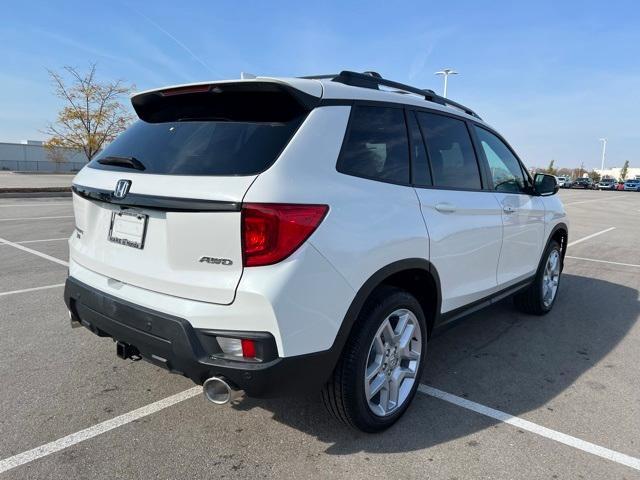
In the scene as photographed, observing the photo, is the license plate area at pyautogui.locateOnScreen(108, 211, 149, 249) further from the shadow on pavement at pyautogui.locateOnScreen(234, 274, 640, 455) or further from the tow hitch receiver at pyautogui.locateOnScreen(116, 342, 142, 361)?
the shadow on pavement at pyautogui.locateOnScreen(234, 274, 640, 455)

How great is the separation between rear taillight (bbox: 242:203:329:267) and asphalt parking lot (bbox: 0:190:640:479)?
1.14 meters

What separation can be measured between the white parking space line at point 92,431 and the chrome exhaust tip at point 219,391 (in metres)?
0.88

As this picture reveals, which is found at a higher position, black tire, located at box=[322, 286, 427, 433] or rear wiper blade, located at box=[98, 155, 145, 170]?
rear wiper blade, located at box=[98, 155, 145, 170]

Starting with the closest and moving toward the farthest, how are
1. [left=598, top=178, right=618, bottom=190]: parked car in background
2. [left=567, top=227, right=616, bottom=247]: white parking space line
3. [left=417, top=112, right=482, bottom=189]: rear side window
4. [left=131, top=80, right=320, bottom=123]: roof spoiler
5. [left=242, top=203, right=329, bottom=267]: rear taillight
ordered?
[left=242, top=203, right=329, bottom=267]: rear taillight, [left=131, top=80, right=320, bottom=123]: roof spoiler, [left=417, top=112, right=482, bottom=189]: rear side window, [left=567, top=227, right=616, bottom=247]: white parking space line, [left=598, top=178, right=618, bottom=190]: parked car in background

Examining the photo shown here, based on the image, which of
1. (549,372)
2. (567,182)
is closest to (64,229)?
(549,372)

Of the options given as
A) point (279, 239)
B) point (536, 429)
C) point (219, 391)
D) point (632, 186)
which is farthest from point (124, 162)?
point (632, 186)

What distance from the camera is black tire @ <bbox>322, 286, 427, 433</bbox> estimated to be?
253 centimetres

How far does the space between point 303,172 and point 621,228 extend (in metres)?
15.0

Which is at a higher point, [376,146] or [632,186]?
[376,146]

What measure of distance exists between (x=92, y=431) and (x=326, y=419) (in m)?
1.33

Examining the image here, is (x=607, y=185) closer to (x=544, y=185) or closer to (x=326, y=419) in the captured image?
(x=544, y=185)

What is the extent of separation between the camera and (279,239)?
2129mm

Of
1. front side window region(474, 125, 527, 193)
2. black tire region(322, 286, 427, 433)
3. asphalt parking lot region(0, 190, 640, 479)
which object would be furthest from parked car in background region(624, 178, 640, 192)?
black tire region(322, 286, 427, 433)

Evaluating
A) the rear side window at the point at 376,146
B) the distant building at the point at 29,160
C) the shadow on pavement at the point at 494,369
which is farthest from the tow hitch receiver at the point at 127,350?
the distant building at the point at 29,160
